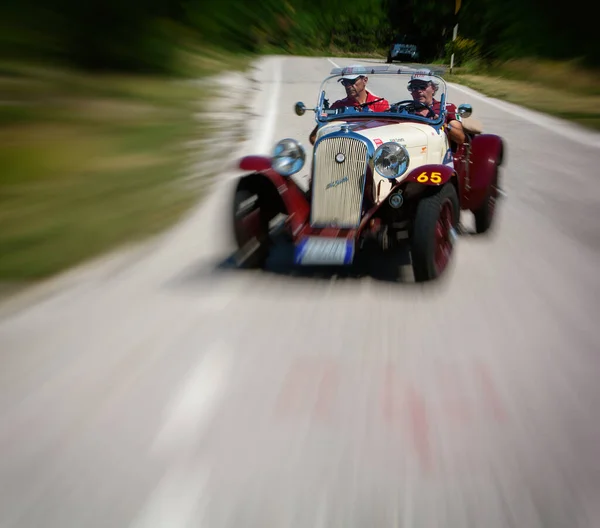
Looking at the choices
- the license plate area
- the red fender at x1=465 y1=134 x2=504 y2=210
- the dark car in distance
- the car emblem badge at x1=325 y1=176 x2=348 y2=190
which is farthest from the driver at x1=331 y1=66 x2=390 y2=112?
the dark car in distance

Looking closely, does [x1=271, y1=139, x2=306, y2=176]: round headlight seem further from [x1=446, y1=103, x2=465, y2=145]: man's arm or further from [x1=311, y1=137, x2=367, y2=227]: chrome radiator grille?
[x1=446, y1=103, x2=465, y2=145]: man's arm

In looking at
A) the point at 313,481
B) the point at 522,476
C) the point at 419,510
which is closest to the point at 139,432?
the point at 313,481

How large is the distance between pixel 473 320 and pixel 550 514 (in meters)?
2.04

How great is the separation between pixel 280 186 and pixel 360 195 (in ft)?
2.09

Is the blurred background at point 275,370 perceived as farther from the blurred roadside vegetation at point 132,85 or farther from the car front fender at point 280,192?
the car front fender at point 280,192

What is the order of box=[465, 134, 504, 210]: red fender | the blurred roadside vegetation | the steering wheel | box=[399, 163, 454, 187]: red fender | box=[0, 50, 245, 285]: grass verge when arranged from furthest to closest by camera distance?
the blurred roadside vegetation < box=[0, 50, 245, 285]: grass verge < box=[465, 134, 504, 210]: red fender < the steering wheel < box=[399, 163, 454, 187]: red fender

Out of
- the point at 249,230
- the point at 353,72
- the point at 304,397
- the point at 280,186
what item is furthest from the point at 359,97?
the point at 304,397

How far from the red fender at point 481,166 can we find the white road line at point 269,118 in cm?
501

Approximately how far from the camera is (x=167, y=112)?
1616 centimetres

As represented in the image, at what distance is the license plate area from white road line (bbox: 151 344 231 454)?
3.73 feet

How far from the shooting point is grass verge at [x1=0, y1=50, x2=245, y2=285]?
6922 millimetres

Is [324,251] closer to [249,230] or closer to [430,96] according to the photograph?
[249,230]

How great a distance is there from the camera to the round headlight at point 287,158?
5879 mm

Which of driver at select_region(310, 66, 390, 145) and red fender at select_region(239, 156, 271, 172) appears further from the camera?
driver at select_region(310, 66, 390, 145)
